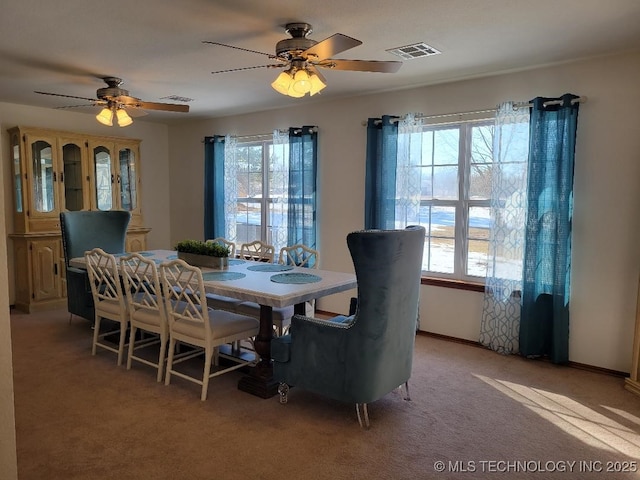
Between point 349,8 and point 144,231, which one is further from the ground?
point 349,8

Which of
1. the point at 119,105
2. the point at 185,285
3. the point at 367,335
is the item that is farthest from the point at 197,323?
the point at 119,105

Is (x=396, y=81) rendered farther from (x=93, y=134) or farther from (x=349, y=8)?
(x=93, y=134)

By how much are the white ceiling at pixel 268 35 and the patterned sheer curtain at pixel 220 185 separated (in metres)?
1.74

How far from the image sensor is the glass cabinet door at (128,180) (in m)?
6.11

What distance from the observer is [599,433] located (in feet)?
8.73

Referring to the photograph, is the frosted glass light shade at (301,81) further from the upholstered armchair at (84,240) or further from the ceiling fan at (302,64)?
the upholstered armchair at (84,240)

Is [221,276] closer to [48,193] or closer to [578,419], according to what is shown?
[578,419]

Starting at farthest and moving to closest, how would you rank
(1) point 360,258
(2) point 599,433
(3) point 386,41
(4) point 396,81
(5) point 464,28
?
(4) point 396,81 < (3) point 386,41 < (5) point 464,28 < (2) point 599,433 < (1) point 360,258

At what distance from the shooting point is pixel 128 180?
6203 millimetres

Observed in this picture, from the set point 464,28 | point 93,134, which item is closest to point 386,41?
point 464,28

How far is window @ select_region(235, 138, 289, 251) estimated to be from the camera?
5.60m

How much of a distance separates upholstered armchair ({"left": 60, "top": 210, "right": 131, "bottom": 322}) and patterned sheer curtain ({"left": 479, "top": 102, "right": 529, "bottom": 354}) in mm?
3705

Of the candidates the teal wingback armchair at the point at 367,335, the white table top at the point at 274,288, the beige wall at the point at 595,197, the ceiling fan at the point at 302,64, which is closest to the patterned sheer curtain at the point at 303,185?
the beige wall at the point at 595,197

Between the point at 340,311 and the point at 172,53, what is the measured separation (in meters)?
3.12
